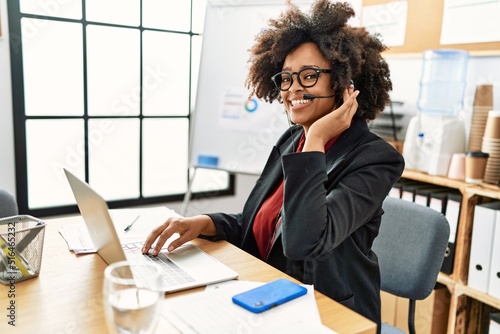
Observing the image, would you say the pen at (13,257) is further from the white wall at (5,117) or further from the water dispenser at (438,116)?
the water dispenser at (438,116)

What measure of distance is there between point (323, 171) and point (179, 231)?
42 cm

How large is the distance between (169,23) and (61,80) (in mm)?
785

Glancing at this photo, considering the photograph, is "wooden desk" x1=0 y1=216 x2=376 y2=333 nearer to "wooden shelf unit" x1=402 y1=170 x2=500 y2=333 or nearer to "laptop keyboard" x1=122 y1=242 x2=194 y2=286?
"laptop keyboard" x1=122 y1=242 x2=194 y2=286

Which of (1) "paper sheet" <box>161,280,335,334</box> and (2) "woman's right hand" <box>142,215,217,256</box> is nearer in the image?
(1) "paper sheet" <box>161,280,335,334</box>

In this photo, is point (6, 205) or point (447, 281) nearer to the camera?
point (6, 205)

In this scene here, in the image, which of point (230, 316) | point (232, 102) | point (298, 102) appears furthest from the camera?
point (232, 102)

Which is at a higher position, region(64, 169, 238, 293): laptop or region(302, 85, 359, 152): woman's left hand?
region(302, 85, 359, 152): woman's left hand

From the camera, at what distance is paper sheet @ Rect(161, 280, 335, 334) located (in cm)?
78

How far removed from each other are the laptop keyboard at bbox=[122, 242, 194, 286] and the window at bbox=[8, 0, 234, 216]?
1629mm

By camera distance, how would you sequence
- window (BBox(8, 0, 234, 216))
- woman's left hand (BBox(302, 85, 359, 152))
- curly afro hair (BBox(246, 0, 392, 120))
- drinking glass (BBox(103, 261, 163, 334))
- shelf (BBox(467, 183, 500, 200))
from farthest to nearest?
window (BBox(8, 0, 234, 216)) → shelf (BBox(467, 183, 500, 200)) → curly afro hair (BBox(246, 0, 392, 120)) → woman's left hand (BBox(302, 85, 359, 152)) → drinking glass (BBox(103, 261, 163, 334))

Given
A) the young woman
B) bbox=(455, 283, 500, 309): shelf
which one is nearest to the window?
the young woman

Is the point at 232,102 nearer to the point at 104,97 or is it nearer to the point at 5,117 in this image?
the point at 104,97

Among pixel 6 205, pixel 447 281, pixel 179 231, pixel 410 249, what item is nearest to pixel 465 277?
pixel 447 281

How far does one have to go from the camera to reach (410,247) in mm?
1450
